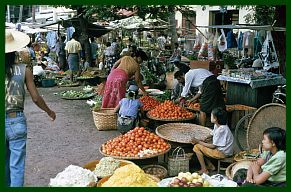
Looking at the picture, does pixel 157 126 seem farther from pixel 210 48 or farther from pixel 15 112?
pixel 210 48

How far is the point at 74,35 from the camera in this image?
57.1ft

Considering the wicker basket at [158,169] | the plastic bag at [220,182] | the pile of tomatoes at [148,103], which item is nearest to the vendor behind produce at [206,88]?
the pile of tomatoes at [148,103]

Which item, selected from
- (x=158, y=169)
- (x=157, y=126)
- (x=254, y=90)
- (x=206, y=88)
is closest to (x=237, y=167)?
(x=158, y=169)

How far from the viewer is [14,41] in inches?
175

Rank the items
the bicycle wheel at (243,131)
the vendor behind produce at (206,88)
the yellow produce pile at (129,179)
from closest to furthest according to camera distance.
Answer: the yellow produce pile at (129,179), the bicycle wheel at (243,131), the vendor behind produce at (206,88)

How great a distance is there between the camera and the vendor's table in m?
8.19

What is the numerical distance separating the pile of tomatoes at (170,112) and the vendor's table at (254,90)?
1.66 meters

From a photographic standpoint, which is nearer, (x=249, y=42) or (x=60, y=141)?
(x=60, y=141)

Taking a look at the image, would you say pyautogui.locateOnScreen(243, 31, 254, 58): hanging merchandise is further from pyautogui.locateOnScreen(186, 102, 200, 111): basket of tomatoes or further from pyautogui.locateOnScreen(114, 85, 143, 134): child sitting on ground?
pyautogui.locateOnScreen(114, 85, 143, 134): child sitting on ground

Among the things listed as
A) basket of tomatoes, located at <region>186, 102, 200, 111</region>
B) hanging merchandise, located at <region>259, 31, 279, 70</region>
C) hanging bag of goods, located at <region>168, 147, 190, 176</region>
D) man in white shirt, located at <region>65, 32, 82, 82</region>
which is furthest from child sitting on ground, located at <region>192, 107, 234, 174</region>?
man in white shirt, located at <region>65, 32, 82, 82</region>

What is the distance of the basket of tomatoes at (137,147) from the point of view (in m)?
5.37

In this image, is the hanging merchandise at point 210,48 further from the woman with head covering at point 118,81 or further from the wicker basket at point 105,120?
the wicker basket at point 105,120

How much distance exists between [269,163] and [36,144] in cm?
453

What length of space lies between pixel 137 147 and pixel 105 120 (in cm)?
257
